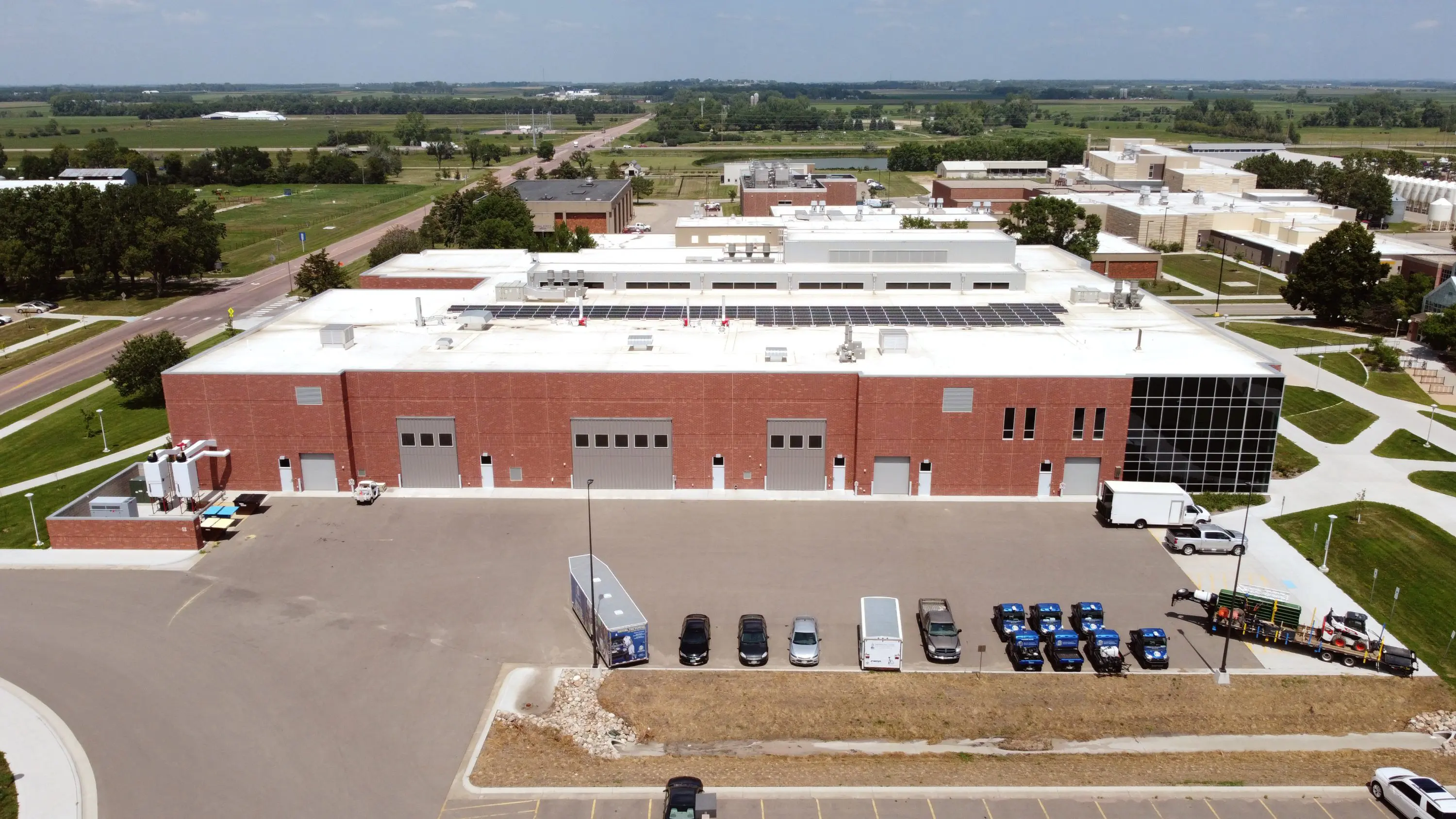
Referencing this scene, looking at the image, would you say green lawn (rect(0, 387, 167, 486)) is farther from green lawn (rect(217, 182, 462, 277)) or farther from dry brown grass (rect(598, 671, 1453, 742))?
green lawn (rect(217, 182, 462, 277))

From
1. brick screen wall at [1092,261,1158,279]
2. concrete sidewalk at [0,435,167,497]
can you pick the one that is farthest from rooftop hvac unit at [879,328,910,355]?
brick screen wall at [1092,261,1158,279]

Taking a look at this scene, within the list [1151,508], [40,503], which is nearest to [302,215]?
[40,503]

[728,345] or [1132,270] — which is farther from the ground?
[728,345]

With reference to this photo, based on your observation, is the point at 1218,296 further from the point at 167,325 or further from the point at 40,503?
the point at 167,325

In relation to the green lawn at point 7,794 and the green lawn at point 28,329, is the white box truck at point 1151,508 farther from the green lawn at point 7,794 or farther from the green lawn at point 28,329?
the green lawn at point 28,329

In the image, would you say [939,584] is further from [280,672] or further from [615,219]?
[615,219]

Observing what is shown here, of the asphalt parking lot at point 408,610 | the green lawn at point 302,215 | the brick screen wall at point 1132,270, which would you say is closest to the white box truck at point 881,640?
the asphalt parking lot at point 408,610
